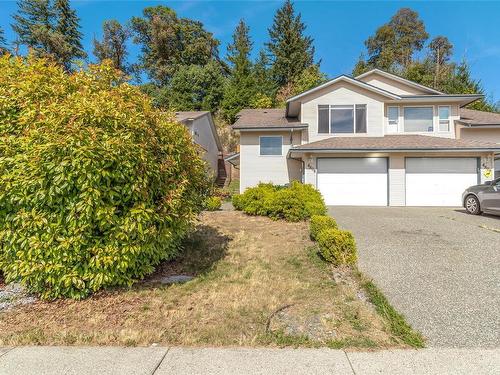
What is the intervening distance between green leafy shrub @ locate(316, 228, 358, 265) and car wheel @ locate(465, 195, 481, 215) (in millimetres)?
8135

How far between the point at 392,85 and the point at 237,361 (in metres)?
18.3

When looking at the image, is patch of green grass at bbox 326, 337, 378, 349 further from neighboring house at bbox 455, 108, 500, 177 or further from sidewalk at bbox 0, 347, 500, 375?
neighboring house at bbox 455, 108, 500, 177

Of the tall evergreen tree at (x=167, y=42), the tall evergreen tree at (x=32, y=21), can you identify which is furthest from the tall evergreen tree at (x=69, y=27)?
the tall evergreen tree at (x=167, y=42)

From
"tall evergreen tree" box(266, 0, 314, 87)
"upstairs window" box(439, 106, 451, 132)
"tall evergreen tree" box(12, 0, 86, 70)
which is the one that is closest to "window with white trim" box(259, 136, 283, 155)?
"upstairs window" box(439, 106, 451, 132)

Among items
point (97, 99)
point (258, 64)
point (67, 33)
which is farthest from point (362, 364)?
point (67, 33)

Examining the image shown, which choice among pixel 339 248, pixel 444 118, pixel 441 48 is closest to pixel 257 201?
pixel 339 248

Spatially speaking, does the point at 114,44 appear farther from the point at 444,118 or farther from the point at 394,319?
the point at 394,319

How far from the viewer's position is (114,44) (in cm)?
3850

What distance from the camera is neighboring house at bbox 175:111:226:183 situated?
2064cm

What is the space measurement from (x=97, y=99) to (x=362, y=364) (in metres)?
4.51

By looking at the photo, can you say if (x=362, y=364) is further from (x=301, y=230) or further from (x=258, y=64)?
(x=258, y=64)

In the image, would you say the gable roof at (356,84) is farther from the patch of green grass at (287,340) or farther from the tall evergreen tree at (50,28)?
the tall evergreen tree at (50,28)

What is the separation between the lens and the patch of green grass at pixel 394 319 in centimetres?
308

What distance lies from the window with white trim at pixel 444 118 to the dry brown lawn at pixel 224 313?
14.3 meters
